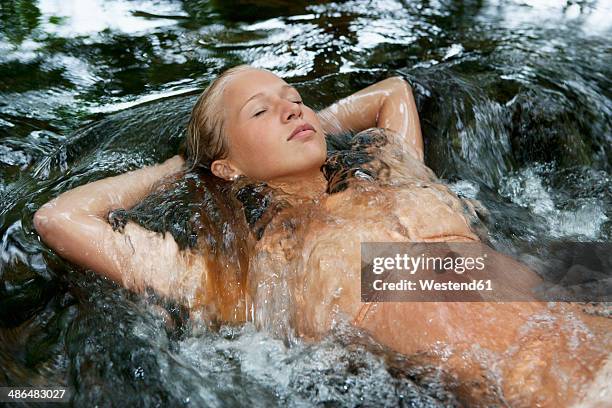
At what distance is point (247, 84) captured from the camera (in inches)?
109

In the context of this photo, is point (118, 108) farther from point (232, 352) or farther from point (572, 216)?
point (572, 216)

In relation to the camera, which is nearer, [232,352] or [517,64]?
[232,352]

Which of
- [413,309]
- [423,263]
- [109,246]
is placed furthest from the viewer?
[109,246]

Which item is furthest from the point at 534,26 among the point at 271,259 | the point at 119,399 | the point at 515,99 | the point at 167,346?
the point at 119,399

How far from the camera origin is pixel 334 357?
2.21 meters

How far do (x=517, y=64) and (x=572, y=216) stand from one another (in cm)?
131

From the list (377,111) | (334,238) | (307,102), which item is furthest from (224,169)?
(307,102)

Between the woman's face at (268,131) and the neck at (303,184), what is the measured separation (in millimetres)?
15

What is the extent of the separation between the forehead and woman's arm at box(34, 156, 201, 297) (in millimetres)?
634

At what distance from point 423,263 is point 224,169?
0.95 m

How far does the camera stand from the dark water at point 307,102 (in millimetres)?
2156

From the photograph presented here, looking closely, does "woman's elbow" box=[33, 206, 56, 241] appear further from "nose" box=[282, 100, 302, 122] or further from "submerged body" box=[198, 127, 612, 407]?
"nose" box=[282, 100, 302, 122]

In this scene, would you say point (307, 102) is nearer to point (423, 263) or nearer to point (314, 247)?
point (314, 247)

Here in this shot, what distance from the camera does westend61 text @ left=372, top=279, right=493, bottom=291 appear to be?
Result: 221 centimetres
